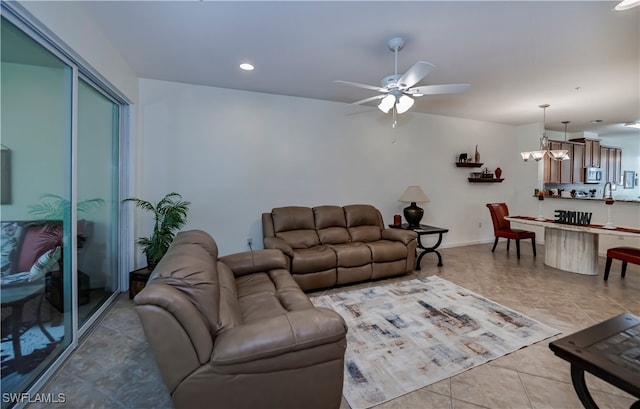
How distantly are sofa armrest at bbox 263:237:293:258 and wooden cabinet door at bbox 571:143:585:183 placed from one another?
7434mm

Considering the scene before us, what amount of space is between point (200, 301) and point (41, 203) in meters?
1.48

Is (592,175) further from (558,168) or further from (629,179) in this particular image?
(629,179)

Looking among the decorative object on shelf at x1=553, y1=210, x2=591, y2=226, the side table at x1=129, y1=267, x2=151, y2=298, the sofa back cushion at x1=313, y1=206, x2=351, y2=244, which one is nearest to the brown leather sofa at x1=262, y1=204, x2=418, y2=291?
the sofa back cushion at x1=313, y1=206, x2=351, y2=244

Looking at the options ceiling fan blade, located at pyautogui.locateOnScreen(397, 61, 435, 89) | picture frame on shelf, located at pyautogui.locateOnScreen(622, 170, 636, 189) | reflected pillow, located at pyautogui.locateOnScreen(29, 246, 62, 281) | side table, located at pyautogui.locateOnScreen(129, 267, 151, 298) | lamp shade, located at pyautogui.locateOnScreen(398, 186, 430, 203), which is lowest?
side table, located at pyautogui.locateOnScreen(129, 267, 151, 298)

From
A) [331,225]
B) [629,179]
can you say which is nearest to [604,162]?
[629,179]

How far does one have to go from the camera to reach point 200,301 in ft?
4.79

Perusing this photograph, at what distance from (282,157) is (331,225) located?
132 cm

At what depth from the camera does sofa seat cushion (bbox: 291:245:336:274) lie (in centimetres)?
330

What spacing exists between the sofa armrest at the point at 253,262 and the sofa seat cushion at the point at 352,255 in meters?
0.92

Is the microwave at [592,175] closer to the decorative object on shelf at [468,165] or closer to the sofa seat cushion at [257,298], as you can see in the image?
the decorative object on shelf at [468,165]

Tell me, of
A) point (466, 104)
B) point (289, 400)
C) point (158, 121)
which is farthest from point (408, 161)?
point (289, 400)

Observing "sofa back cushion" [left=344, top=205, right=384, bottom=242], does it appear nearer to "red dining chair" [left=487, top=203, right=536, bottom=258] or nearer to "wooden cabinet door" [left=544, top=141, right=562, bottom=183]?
"red dining chair" [left=487, top=203, right=536, bottom=258]

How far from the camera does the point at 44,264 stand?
77.0 inches

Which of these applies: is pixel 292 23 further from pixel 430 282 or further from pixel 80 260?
pixel 430 282
